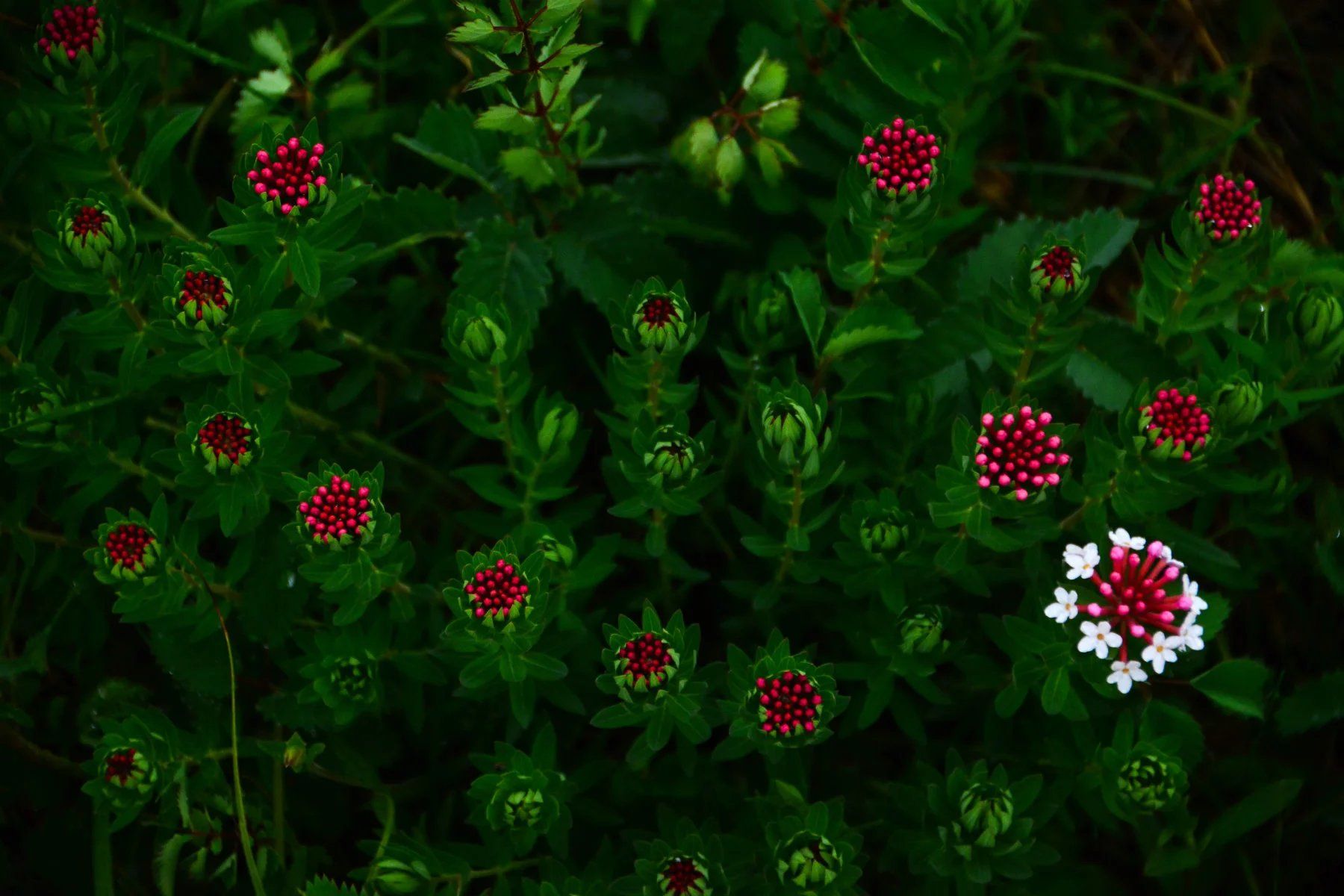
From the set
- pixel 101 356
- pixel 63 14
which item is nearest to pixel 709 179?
pixel 63 14

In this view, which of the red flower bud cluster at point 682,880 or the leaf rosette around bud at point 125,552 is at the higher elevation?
the leaf rosette around bud at point 125,552

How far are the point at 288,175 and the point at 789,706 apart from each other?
5.80 ft

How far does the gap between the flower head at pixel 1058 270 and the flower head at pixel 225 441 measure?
77.5 inches

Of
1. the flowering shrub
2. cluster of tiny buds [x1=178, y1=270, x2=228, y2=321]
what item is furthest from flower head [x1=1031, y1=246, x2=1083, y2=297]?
cluster of tiny buds [x1=178, y1=270, x2=228, y2=321]

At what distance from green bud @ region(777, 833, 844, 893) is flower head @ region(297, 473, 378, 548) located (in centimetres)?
128

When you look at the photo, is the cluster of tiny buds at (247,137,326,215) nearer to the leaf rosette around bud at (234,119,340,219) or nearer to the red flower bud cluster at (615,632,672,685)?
the leaf rosette around bud at (234,119,340,219)

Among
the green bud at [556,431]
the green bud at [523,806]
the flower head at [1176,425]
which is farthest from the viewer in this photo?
the green bud at [556,431]

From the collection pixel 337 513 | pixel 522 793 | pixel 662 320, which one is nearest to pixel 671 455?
A: pixel 662 320

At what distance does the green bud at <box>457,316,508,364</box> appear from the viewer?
283 cm

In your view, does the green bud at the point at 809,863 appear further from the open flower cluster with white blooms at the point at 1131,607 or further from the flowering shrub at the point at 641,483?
the open flower cluster with white blooms at the point at 1131,607

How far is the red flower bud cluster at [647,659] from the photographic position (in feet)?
8.67

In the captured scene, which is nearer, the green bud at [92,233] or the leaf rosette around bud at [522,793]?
the green bud at [92,233]

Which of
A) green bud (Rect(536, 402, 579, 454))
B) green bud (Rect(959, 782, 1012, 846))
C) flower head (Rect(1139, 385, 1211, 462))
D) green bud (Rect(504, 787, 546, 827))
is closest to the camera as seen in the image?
flower head (Rect(1139, 385, 1211, 462))

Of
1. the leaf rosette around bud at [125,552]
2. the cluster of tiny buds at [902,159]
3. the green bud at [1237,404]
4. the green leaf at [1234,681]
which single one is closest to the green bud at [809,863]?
the green leaf at [1234,681]
